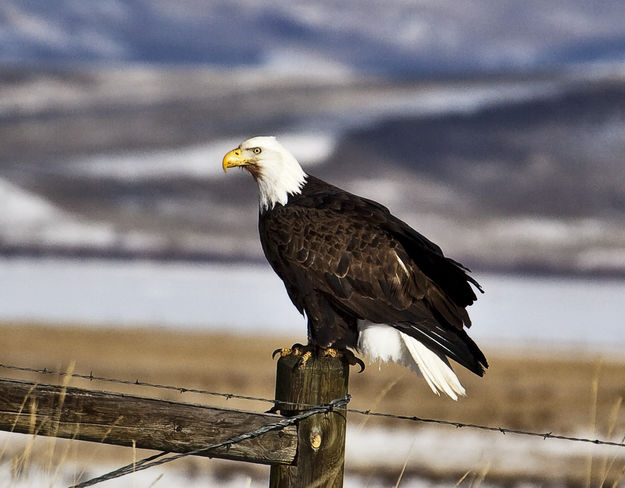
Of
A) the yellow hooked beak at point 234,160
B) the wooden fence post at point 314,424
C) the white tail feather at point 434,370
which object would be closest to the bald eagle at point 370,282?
the white tail feather at point 434,370

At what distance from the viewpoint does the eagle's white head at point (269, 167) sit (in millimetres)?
5902

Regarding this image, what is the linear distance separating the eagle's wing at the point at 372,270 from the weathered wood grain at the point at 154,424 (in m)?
1.78

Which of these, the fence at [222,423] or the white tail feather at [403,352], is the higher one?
the white tail feather at [403,352]

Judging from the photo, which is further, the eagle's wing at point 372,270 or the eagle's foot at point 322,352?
the eagle's wing at point 372,270

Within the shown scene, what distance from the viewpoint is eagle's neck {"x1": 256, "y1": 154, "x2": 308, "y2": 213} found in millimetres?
5883

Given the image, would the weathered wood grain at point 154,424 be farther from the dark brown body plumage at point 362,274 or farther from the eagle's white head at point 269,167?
the eagle's white head at point 269,167

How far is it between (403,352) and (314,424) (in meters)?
1.87

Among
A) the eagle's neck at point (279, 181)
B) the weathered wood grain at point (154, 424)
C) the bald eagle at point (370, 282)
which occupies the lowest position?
the weathered wood grain at point (154, 424)

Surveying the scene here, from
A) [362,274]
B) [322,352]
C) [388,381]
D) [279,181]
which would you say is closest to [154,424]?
[322,352]

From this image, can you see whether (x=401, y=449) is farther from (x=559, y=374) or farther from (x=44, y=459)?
(x=559, y=374)

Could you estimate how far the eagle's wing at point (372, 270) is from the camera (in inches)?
215

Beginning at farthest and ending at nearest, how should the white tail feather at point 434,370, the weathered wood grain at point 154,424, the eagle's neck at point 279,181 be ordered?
the eagle's neck at point 279,181, the white tail feather at point 434,370, the weathered wood grain at point 154,424

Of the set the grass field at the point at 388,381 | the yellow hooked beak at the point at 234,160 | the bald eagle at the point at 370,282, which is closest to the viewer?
the bald eagle at the point at 370,282

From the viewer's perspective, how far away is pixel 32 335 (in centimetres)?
4150
